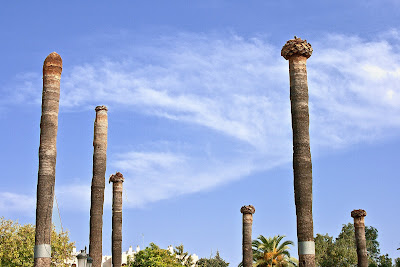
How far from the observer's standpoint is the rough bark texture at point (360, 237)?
35375mm

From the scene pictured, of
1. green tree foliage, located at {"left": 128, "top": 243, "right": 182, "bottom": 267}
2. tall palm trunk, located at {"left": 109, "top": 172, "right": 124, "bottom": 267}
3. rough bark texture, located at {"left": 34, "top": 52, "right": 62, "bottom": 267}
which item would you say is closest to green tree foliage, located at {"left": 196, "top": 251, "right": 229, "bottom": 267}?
green tree foliage, located at {"left": 128, "top": 243, "right": 182, "bottom": 267}

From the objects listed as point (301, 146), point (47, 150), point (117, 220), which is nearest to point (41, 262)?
point (47, 150)

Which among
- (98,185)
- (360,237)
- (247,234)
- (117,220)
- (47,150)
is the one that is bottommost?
(360,237)

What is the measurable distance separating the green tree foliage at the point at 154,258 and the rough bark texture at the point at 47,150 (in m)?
28.3

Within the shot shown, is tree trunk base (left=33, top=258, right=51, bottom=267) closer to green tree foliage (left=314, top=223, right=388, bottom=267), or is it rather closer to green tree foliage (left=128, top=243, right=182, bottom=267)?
green tree foliage (left=128, top=243, right=182, bottom=267)

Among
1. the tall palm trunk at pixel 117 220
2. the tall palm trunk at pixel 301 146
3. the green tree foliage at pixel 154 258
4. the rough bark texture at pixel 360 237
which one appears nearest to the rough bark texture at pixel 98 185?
the tall palm trunk at pixel 117 220

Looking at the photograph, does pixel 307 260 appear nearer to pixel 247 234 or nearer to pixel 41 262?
pixel 41 262

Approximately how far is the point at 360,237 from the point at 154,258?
19.0 meters

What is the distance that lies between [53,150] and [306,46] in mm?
10058

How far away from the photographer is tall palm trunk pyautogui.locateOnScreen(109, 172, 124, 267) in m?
28.4

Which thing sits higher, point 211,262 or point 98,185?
point 98,185

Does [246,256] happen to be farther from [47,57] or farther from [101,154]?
[47,57]

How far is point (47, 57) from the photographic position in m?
21.2

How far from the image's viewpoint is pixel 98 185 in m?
23.8
